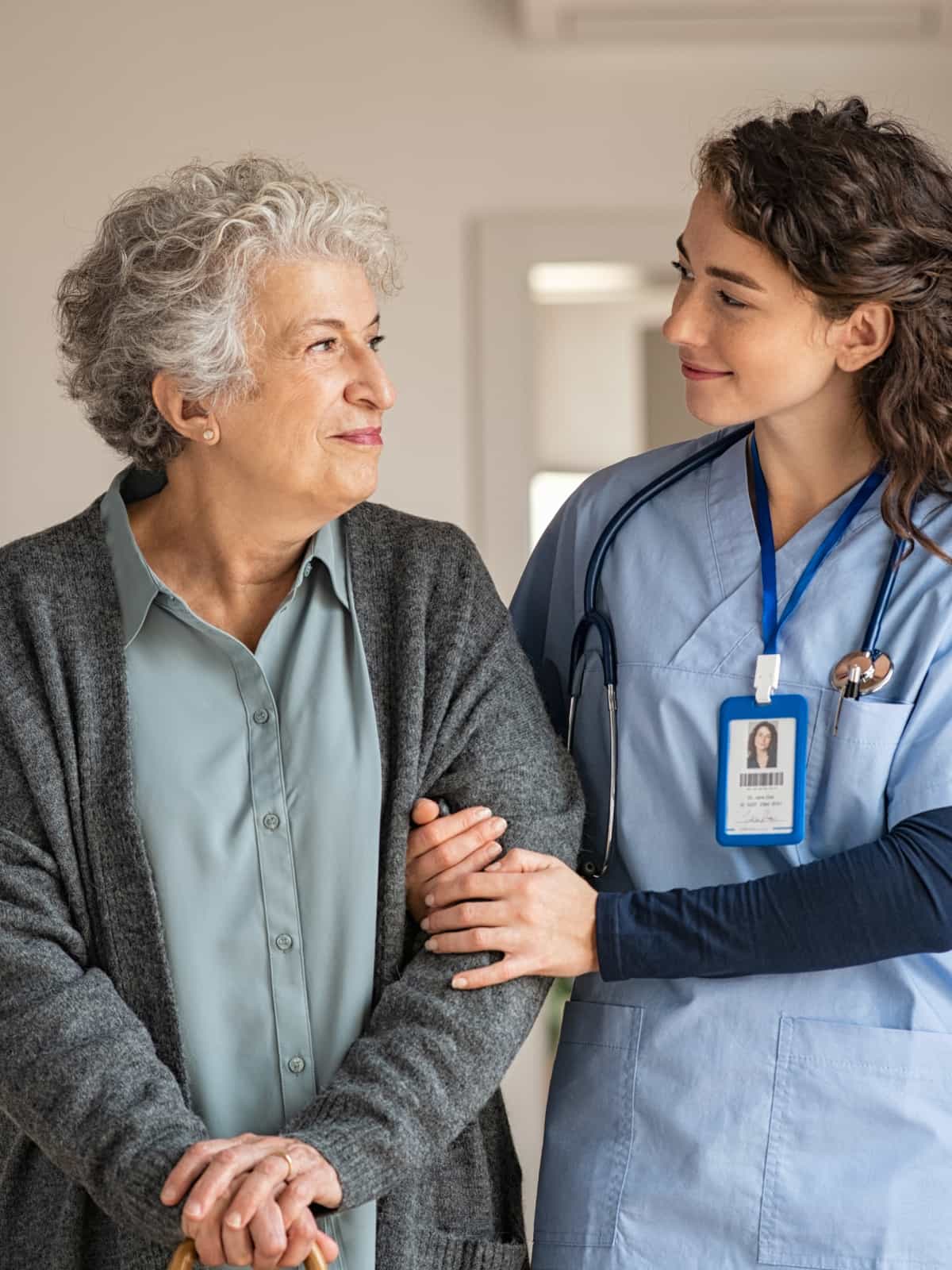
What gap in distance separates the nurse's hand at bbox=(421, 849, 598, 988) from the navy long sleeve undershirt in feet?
0.16

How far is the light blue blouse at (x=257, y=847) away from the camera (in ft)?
5.30

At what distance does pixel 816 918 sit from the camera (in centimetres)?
162

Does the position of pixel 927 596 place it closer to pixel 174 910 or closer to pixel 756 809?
pixel 756 809

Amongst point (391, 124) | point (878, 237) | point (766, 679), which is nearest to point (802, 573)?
point (766, 679)

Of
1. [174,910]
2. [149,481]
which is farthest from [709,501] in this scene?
[174,910]

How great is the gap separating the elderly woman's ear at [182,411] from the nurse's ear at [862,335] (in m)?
0.66

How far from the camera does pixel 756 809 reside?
1.68 meters

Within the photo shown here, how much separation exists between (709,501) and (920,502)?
241 mm

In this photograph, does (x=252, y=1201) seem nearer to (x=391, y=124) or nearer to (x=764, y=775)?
(x=764, y=775)

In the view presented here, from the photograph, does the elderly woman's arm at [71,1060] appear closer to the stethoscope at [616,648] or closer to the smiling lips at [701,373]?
the stethoscope at [616,648]

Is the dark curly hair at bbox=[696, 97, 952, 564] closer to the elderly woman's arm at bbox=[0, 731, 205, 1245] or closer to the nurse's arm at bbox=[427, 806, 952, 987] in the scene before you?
the nurse's arm at bbox=[427, 806, 952, 987]

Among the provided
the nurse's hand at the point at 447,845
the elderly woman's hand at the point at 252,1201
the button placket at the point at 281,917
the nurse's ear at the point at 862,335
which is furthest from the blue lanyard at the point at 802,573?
the elderly woman's hand at the point at 252,1201

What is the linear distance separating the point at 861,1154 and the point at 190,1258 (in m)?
0.67

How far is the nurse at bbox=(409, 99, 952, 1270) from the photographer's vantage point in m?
1.64
